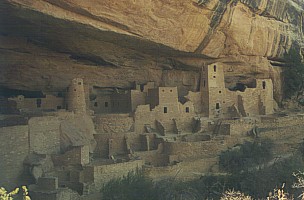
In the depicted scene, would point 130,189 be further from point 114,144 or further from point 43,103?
point 43,103

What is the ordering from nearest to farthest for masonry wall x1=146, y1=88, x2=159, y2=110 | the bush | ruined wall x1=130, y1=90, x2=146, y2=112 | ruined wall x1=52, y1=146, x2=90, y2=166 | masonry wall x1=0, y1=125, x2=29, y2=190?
masonry wall x1=0, y1=125, x2=29, y2=190, the bush, ruined wall x1=52, y1=146, x2=90, y2=166, masonry wall x1=146, y1=88, x2=159, y2=110, ruined wall x1=130, y1=90, x2=146, y2=112

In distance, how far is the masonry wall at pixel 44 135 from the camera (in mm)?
13359

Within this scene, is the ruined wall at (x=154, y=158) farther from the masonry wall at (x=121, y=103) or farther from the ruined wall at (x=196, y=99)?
the ruined wall at (x=196, y=99)

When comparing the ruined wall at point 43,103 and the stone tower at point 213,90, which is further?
the stone tower at point 213,90

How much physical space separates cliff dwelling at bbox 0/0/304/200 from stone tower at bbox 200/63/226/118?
0.12 ft

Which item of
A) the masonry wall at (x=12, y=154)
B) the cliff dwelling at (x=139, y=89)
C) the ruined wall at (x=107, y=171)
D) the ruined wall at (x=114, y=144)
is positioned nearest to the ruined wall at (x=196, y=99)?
the cliff dwelling at (x=139, y=89)

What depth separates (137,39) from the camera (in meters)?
15.4

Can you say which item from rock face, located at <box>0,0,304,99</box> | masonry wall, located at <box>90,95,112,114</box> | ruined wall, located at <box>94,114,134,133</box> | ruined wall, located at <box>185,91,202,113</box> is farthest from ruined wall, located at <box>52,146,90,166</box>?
ruined wall, located at <box>185,91,202,113</box>

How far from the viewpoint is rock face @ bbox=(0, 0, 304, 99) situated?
44.4 feet

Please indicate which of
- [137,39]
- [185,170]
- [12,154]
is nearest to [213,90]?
[137,39]

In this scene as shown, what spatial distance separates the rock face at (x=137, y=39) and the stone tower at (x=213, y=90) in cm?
37

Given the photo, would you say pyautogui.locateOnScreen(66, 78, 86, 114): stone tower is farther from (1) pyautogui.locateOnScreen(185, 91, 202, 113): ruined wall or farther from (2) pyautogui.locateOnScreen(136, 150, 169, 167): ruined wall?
(1) pyautogui.locateOnScreen(185, 91, 202, 113): ruined wall

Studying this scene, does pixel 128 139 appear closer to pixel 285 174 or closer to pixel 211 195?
pixel 211 195

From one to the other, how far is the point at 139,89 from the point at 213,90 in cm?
259
